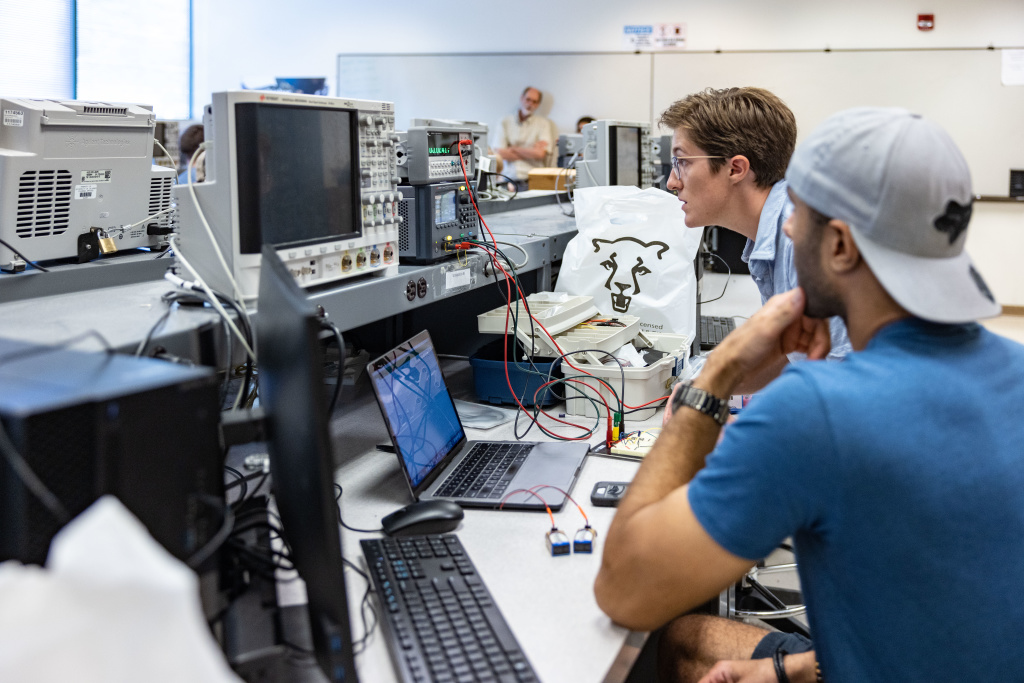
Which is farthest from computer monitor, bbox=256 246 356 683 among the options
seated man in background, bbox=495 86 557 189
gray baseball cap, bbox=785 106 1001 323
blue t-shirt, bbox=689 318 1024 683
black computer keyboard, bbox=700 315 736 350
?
seated man in background, bbox=495 86 557 189

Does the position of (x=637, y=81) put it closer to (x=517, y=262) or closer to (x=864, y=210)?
(x=517, y=262)

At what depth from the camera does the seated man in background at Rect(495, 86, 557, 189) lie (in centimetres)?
711

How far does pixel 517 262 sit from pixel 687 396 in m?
1.13

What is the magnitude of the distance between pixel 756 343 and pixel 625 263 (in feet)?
4.70

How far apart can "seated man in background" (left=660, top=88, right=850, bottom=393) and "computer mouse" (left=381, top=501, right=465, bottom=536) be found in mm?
1035

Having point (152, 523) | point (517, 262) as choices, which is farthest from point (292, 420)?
point (517, 262)

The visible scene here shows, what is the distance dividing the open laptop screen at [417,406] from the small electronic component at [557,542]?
28cm

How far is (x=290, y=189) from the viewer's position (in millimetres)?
1382

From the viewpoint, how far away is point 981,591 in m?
0.94

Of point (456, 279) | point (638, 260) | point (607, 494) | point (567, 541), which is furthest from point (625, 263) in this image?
point (567, 541)

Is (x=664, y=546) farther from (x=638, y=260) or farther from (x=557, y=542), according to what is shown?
(x=638, y=260)

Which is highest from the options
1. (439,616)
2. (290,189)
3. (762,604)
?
(290,189)

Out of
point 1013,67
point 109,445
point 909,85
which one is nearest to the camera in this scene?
point 109,445

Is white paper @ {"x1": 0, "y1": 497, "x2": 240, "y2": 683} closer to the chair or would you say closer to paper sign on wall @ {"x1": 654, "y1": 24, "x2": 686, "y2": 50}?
the chair
